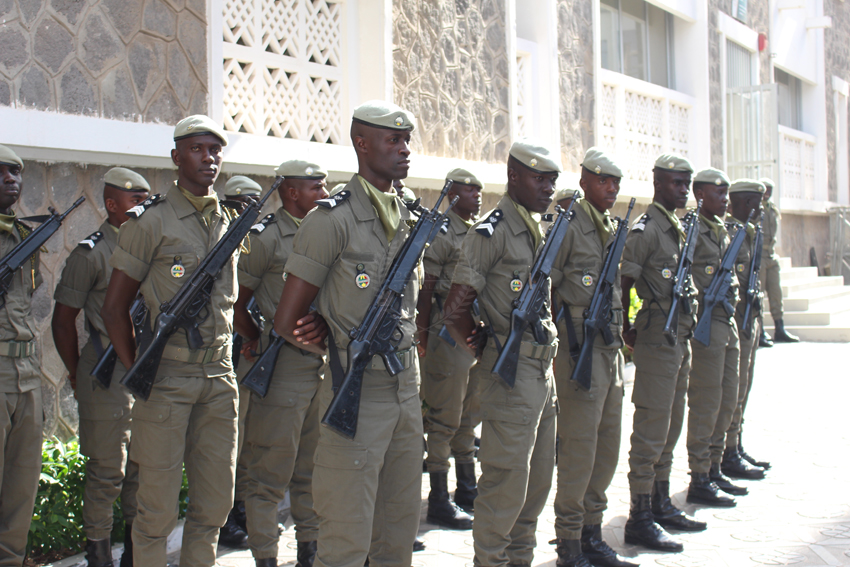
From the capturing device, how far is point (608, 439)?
165 inches

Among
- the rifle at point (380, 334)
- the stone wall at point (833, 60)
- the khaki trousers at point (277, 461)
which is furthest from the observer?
the stone wall at point (833, 60)

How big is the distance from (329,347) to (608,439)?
1855mm

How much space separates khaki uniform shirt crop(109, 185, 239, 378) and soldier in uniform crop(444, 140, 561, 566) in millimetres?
1050

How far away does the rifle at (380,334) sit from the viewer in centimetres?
283

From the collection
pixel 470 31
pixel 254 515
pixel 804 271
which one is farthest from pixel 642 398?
pixel 804 271

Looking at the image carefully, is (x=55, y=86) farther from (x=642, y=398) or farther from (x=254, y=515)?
(x=642, y=398)

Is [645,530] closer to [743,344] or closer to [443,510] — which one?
[443,510]

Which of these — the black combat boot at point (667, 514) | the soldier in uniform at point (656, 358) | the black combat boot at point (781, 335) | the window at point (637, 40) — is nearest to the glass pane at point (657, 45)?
the window at point (637, 40)

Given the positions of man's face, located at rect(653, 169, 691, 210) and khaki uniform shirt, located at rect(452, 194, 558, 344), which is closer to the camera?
khaki uniform shirt, located at rect(452, 194, 558, 344)

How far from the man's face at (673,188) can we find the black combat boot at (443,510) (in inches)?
88.4

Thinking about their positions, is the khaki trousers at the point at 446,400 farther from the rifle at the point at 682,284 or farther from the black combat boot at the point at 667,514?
the rifle at the point at 682,284

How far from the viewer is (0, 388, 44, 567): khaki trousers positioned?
3492mm

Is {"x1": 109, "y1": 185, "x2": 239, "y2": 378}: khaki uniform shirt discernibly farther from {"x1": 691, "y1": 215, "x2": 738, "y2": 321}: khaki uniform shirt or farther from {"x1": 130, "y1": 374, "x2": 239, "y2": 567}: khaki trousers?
{"x1": 691, "y1": 215, "x2": 738, "y2": 321}: khaki uniform shirt

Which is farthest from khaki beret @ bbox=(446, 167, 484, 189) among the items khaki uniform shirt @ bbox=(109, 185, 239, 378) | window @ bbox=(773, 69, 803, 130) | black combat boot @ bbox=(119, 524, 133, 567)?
window @ bbox=(773, 69, 803, 130)
